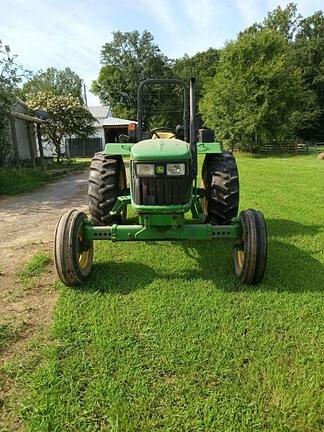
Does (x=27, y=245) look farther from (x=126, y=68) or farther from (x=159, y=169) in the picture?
(x=126, y=68)

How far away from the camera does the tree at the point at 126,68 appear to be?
48.9 metres

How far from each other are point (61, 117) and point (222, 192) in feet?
66.1

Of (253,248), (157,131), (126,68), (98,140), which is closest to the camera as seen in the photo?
(253,248)

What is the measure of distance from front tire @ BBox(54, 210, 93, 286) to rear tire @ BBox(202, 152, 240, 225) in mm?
1602

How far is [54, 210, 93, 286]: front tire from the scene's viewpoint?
328 centimetres

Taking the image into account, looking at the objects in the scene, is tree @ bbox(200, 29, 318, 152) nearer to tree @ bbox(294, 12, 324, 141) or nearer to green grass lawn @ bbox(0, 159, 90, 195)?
tree @ bbox(294, 12, 324, 141)

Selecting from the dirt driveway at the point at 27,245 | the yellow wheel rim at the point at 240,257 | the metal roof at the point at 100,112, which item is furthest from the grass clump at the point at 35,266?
the metal roof at the point at 100,112

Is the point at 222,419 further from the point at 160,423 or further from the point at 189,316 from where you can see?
the point at 189,316

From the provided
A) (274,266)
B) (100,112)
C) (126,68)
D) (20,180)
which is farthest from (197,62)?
(274,266)

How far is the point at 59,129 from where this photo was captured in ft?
75.2

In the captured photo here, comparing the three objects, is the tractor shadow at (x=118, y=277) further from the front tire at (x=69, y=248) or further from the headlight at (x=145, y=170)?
the headlight at (x=145, y=170)

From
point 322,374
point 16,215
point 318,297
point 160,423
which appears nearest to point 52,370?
point 160,423

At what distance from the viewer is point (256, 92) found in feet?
90.5

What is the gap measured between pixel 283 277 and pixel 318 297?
44cm
